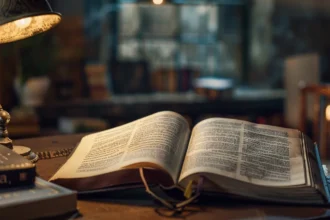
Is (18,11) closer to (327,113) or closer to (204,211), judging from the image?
(204,211)

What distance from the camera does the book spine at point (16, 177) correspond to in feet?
2.42

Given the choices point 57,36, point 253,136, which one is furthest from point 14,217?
point 57,36

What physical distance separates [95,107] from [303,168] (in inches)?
94.8

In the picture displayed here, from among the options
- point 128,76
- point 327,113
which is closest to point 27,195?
point 327,113

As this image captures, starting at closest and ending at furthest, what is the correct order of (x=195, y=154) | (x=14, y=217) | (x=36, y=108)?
(x=14, y=217)
(x=195, y=154)
(x=36, y=108)

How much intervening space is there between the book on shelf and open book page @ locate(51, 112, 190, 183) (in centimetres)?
11

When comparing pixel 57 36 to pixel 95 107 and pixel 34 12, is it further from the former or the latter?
pixel 34 12

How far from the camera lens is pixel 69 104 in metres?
3.13

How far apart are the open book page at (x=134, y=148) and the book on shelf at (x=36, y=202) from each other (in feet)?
0.35

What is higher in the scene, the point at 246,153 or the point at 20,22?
the point at 20,22

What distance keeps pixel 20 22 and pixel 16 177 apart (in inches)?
14.8

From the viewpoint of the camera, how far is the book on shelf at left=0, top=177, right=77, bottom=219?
27.0 inches

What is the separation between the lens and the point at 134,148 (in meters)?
0.88

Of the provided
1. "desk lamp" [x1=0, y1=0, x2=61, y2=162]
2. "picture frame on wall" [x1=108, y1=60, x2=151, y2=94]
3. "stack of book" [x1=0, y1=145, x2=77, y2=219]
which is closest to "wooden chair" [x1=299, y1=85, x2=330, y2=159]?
"picture frame on wall" [x1=108, y1=60, x2=151, y2=94]
